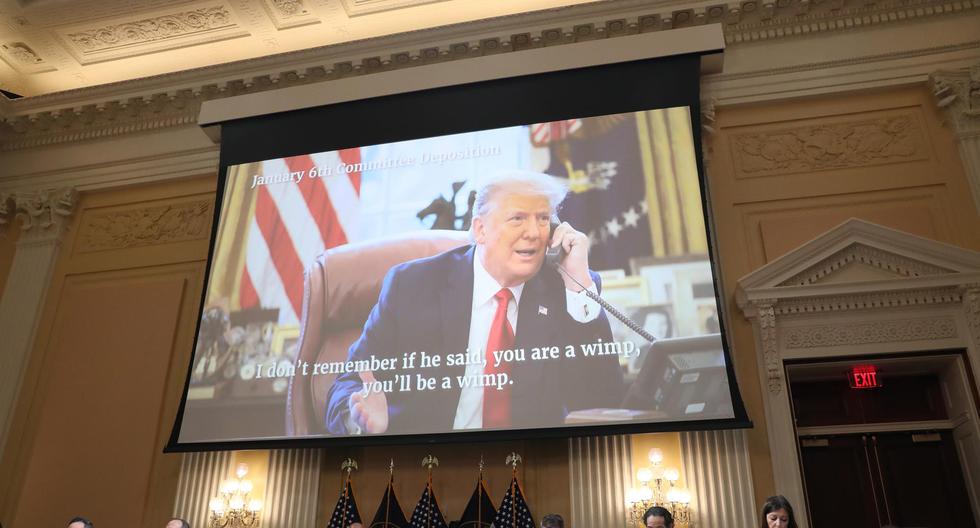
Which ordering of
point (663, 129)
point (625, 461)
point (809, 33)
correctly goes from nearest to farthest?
point (625, 461)
point (663, 129)
point (809, 33)

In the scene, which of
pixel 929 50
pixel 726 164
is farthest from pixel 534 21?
pixel 929 50

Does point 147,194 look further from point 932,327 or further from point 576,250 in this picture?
point 932,327

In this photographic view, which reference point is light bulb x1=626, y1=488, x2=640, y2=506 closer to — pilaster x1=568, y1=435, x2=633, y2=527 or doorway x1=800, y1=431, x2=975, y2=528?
pilaster x1=568, y1=435, x2=633, y2=527

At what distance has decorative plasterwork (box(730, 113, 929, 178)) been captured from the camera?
243 inches

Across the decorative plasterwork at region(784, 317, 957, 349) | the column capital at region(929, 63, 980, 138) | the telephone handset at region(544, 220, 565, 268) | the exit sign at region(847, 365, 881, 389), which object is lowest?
the exit sign at region(847, 365, 881, 389)

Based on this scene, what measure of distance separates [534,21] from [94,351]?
5386 millimetres

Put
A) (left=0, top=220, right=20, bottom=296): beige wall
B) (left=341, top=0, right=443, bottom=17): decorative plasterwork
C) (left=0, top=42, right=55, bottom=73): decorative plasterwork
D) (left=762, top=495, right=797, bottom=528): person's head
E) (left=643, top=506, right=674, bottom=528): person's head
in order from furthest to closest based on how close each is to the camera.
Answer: (left=0, top=42, right=55, bottom=73): decorative plasterwork < (left=0, top=220, right=20, bottom=296): beige wall < (left=341, top=0, right=443, bottom=17): decorative plasterwork < (left=643, top=506, right=674, bottom=528): person's head < (left=762, top=495, right=797, bottom=528): person's head

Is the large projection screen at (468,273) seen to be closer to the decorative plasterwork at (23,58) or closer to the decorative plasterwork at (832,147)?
the decorative plasterwork at (832,147)

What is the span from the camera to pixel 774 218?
609 centimetres

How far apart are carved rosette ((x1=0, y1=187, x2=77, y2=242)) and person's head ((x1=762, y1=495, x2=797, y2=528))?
752cm

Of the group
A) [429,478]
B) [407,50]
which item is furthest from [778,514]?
[407,50]

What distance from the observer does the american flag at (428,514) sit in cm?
534

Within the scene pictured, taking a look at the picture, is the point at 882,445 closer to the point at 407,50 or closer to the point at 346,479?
the point at 346,479

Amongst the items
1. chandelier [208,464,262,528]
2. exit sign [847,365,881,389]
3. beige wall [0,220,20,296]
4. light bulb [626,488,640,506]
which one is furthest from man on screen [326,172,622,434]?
beige wall [0,220,20,296]
